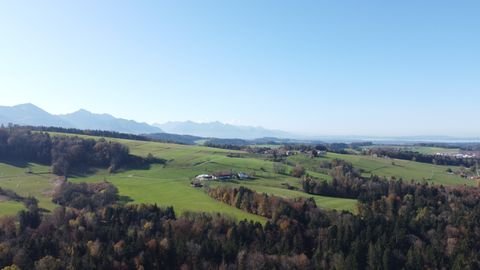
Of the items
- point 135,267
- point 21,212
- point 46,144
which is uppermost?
point 46,144

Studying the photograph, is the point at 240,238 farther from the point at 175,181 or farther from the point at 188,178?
the point at 188,178

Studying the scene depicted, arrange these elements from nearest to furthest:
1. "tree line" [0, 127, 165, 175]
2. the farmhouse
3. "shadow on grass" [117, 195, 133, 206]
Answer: "shadow on grass" [117, 195, 133, 206], the farmhouse, "tree line" [0, 127, 165, 175]

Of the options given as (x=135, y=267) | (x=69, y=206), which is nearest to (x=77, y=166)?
(x=69, y=206)

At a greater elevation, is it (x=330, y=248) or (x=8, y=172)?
(x=8, y=172)

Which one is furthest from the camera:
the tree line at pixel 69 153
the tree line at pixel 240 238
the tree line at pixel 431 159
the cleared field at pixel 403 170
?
the tree line at pixel 431 159

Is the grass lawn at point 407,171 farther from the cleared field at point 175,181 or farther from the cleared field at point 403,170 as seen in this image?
the cleared field at point 175,181

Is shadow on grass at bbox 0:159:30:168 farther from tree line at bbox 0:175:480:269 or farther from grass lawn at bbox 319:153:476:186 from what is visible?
grass lawn at bbox 319:153:476:186

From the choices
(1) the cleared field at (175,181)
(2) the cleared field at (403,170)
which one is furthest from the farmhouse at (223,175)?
(2) the cleared field at (403,170)

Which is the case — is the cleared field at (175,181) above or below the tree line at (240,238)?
above

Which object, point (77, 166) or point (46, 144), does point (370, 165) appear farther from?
point (46, 144)

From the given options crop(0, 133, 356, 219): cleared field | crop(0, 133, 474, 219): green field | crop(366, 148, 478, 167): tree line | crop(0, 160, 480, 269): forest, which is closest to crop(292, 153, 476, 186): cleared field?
crop(0, 133, 474, 219): green field

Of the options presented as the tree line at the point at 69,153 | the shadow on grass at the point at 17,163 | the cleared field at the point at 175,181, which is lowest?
the cleared field at the point at 175,181
